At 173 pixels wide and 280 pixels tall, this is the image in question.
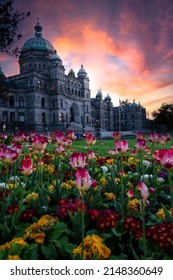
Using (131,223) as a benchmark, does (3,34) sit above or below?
above

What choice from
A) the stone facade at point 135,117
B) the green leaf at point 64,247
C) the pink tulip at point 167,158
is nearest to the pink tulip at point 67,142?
the stone facade at point 135,117

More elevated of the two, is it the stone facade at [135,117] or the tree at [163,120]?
the stone facade at [135,117]

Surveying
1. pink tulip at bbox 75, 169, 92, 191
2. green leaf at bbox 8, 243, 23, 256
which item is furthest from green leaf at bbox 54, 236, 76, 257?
pink tulip at bbox 75, 169, 92, 191

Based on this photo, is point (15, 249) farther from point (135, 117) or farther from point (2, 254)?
point (135, 117)

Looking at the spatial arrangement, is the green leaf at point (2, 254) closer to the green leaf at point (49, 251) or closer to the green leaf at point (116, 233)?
the green leaf at point (49, 251)

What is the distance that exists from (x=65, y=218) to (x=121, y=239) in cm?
42

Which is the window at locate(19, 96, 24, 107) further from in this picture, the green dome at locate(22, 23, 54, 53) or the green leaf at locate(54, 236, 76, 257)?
the green leaf at locate(54, 236, 76, 257)

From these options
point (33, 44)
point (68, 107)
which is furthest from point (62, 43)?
point (33, 44)

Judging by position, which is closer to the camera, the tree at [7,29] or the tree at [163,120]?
the tree at [163,120]

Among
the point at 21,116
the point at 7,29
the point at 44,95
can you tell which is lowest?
the point at 7,29

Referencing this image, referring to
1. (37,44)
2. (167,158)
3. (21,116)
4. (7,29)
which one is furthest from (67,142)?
(37,44)

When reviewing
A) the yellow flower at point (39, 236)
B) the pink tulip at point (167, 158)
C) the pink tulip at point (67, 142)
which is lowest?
the yellow flower at point (39, 236)

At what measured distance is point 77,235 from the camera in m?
1.38
